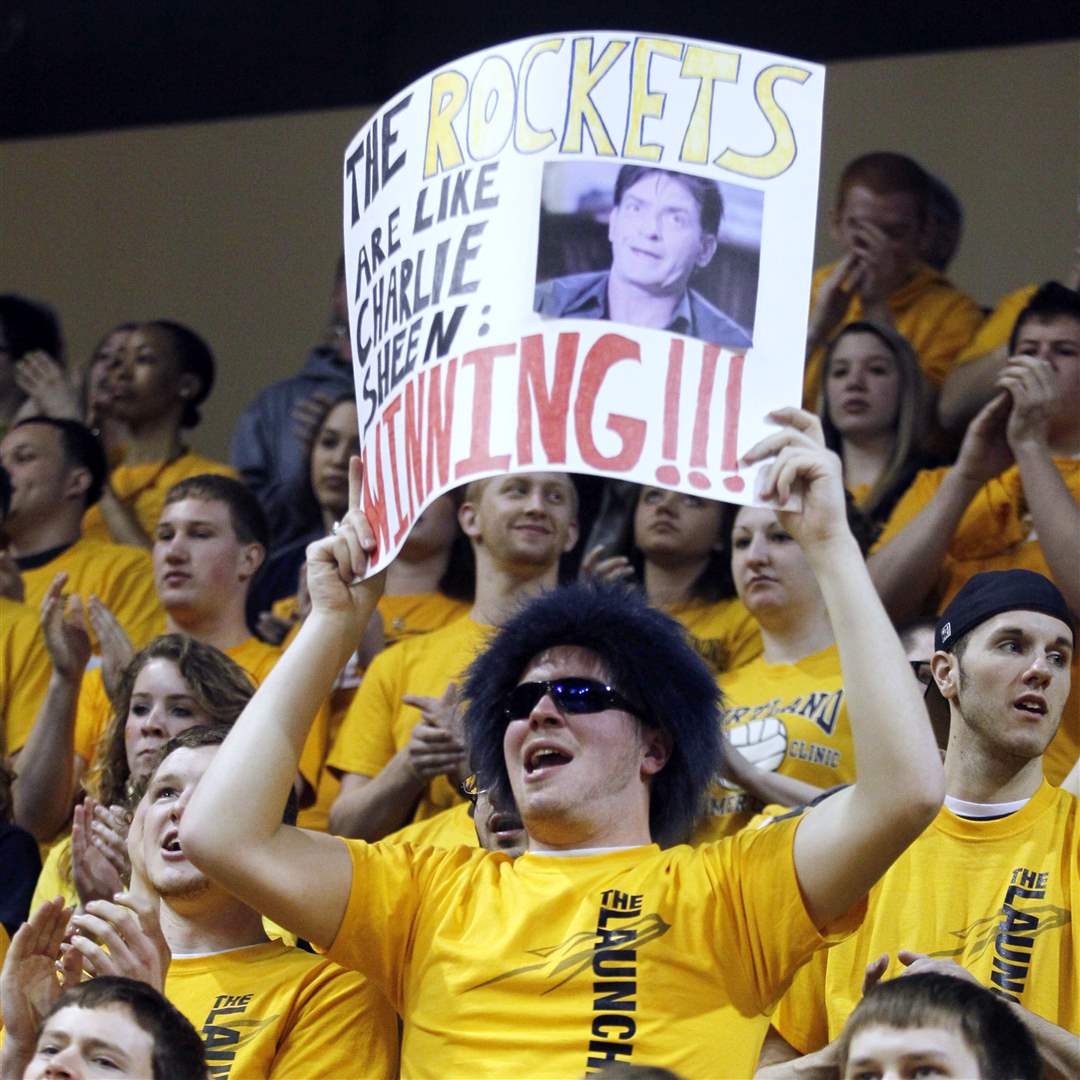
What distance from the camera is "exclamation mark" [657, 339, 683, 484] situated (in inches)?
133

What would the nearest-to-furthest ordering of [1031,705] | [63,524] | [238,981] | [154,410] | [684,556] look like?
[238,981] → [1031,705] → [684,556] → [63,524] → [154,410]

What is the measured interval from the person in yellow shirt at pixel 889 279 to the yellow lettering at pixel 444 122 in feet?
10.4

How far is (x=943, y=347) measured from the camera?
22.4 ft

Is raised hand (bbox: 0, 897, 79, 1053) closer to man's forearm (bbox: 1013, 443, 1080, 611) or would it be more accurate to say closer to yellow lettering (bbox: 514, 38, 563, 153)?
yellow lettering (bbox: 514, 38, 563, 153)

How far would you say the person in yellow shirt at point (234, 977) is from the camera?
3713 mm

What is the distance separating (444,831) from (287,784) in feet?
4.26

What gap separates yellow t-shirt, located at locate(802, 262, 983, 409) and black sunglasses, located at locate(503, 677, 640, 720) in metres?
3.14

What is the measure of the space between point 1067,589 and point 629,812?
1.74m

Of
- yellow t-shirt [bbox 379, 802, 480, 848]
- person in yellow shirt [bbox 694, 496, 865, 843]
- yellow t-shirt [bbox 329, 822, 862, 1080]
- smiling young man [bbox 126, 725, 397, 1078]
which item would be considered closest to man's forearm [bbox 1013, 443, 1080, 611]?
person in yellow shirt [bbox 694, 496, 865, 843]

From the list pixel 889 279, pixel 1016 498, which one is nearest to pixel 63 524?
pixel 889 279

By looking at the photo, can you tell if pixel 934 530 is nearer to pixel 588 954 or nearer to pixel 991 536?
pixel 991 536

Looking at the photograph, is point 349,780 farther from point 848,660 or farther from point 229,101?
Result: point 229,101

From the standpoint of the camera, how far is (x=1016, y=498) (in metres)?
5.72

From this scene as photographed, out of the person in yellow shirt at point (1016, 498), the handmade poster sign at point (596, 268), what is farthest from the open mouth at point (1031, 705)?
the handmade poster sign at point (596, 268)
